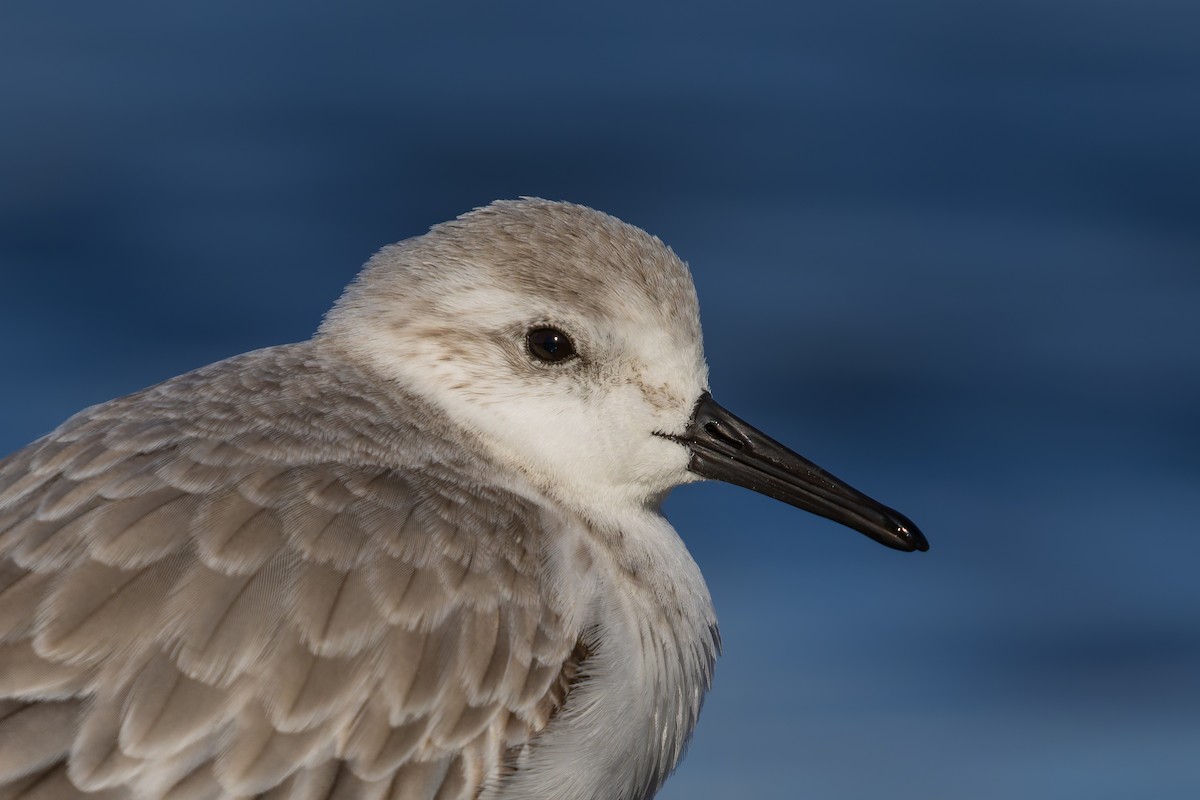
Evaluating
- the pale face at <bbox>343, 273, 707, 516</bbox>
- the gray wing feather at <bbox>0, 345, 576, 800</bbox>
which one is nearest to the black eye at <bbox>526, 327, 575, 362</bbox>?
the pale face at <bbox>343, 273, 707, 516</bbox>

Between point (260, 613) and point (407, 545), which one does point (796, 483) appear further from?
point (260, 613)

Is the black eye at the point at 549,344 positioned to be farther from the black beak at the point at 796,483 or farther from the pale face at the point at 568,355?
the black beak at the point at 796,483

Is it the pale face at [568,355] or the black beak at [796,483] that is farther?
the black beak at [796,483]

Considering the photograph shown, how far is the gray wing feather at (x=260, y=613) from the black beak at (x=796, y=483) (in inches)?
27.0

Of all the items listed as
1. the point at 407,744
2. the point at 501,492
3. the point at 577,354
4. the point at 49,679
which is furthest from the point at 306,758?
the point at 577,354

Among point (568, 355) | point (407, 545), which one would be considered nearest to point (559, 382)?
point (568, 355)

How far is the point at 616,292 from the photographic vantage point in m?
4.79

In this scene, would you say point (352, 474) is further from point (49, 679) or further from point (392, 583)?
point (49, 679)

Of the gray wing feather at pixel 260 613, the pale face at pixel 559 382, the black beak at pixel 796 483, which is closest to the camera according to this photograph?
the gray wing feather at pixel 260 613

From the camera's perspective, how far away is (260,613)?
3910mm

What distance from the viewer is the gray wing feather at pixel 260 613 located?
3754 mm

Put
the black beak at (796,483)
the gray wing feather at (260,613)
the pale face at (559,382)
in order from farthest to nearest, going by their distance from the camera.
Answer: the black beak at (796,483) < the pale face at (559,382) < the gray wing feather at (260,613)

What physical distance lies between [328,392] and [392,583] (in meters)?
0.82

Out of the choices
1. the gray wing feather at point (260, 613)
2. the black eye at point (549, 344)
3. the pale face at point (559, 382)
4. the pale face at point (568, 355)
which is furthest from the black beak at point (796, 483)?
the gray wing feather at point (260, 613)
